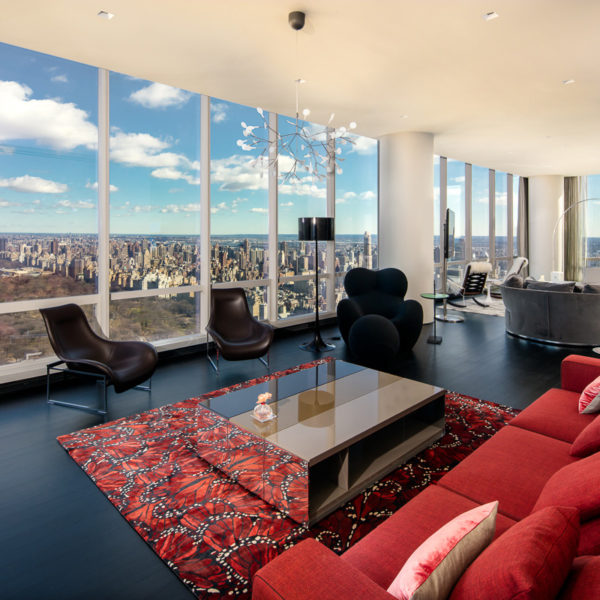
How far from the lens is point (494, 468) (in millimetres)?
2213

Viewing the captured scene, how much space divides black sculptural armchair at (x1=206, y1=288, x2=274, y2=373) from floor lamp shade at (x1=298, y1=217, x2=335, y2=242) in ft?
3.85

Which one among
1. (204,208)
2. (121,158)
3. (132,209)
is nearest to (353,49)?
(204,208)

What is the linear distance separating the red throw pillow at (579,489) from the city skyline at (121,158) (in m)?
4.99

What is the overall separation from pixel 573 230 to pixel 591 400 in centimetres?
1313

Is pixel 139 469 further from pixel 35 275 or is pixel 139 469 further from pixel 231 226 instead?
pixel 231 226

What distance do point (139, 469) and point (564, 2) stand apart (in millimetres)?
4644

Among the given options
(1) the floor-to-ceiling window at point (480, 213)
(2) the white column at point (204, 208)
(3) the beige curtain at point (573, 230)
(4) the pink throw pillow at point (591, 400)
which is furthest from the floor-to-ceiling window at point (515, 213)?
(4) the pink throw pillow at point (591, 400)

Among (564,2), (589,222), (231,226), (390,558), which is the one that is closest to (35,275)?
(231,226)

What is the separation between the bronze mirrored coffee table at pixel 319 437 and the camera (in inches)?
103

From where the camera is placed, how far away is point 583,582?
1072 mm

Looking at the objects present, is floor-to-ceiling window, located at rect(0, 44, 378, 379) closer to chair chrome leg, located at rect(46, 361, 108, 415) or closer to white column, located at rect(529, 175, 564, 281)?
chair chrome leg, located at rect(46, 361, 108, 415)

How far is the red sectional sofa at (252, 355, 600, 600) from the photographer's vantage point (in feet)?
4.07

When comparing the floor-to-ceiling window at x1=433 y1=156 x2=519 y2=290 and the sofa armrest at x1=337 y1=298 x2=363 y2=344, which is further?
the floor-to-ceiling window at x1=433 y1=156 x2=519 y2=290

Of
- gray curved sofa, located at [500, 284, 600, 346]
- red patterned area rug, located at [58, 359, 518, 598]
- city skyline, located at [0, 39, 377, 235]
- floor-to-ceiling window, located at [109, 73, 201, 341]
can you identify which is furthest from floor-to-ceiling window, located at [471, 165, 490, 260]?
red patterned area rug, located at [58, 359, 518, 598]
